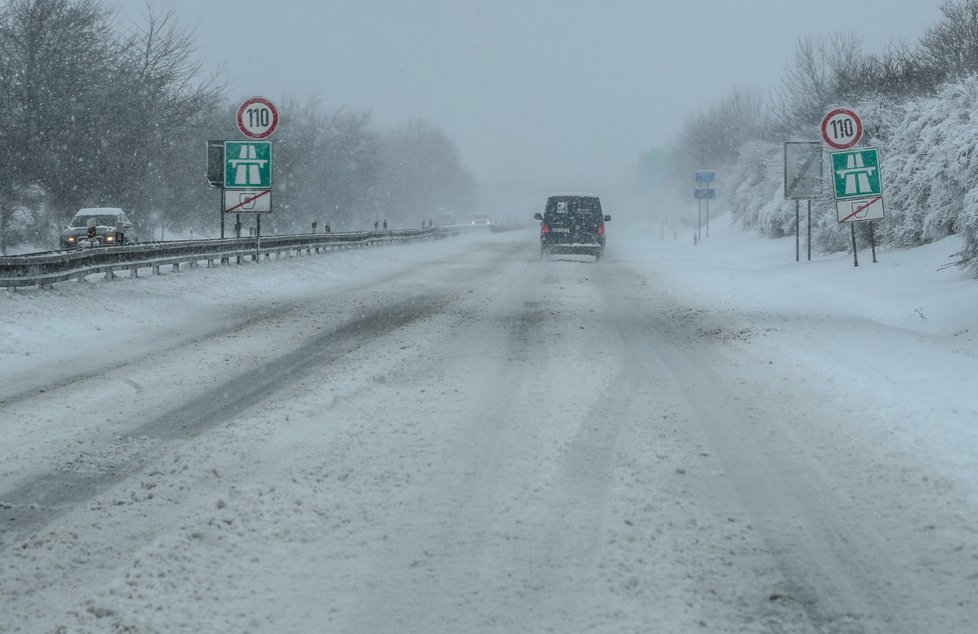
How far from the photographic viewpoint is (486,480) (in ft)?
17.6

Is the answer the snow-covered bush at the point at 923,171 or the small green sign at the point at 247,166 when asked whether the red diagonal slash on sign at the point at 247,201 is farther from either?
the snow-covered bush at the point at 923,171

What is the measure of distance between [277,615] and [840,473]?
3636mm

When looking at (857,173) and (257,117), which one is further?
(257,117)

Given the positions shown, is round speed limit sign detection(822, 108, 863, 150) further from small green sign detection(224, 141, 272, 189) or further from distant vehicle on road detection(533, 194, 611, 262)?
small green sign detection(224, 141, 272, 189)

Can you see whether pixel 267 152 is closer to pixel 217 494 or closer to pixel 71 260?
pixel 71 260

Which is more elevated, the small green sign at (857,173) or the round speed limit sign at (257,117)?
the round speed limit sign at (257,117)

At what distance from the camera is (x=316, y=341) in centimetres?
1117

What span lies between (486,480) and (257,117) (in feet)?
60.2

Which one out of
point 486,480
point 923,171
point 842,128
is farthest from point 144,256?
point 923,171

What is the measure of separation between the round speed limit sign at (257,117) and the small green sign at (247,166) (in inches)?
29.4

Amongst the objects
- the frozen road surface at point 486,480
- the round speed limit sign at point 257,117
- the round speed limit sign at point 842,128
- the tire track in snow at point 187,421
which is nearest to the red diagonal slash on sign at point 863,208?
the round speed limit sign at point 842,128

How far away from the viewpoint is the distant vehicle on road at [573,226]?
29875 millimetres

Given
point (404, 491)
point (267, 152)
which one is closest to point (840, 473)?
point (404, 491)

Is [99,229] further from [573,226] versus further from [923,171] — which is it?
[923,171]
